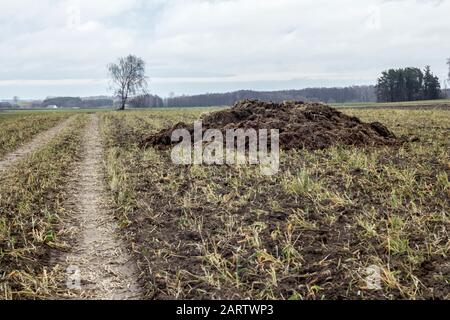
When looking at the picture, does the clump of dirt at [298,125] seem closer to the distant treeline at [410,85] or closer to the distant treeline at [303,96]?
the distant treeline at [303,96]

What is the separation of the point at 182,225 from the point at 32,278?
2286 millimetres

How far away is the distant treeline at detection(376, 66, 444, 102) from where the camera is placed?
95.2m

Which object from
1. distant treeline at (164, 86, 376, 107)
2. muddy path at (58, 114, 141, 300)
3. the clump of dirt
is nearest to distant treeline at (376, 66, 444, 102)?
distant treeline at (164, 86, 376, 107)

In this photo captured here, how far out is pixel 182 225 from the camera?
6660mm

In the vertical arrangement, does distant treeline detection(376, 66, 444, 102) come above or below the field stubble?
above

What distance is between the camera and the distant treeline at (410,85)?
9519cm

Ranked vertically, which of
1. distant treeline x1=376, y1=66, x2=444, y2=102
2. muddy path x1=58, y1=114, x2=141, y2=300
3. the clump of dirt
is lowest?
muddy path x1=58, y1=114, x2=141, y2=300

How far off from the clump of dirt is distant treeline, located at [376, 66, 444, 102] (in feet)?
278

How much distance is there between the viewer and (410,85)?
95.8 metres

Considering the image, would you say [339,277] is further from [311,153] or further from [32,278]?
[311,153]

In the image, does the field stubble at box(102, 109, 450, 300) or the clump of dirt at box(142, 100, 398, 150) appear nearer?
the field stubble at box(102, 109, 450, 300)

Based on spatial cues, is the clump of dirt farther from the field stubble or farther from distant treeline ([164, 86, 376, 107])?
distant treeline ([164, 86, 376, 107])

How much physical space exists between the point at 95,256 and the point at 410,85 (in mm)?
100312

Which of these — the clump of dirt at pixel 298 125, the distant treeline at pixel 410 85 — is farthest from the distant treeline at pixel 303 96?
the clump of dirt at pixel 298 125
